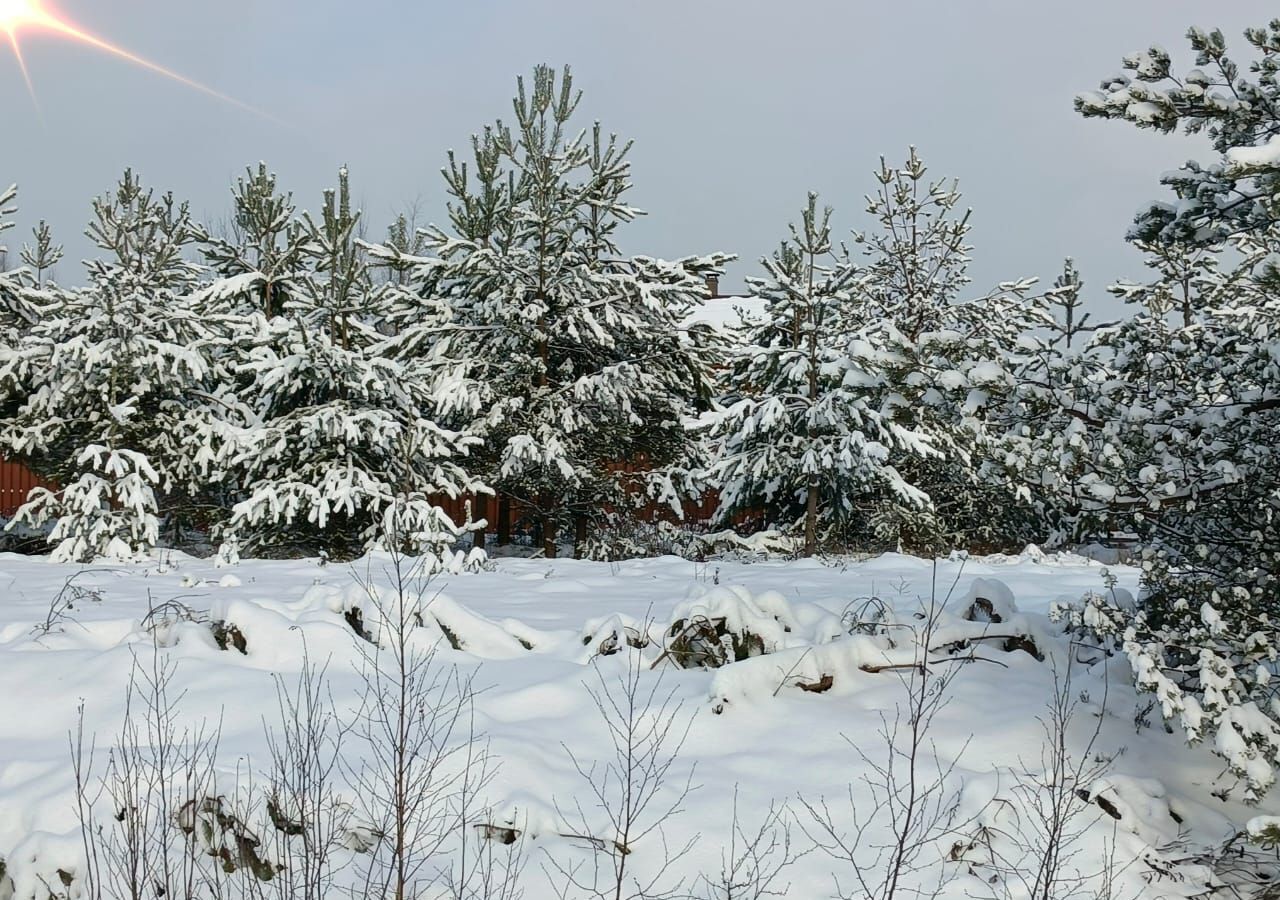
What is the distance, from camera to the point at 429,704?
423 cm

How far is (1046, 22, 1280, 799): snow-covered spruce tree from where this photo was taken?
3.49m

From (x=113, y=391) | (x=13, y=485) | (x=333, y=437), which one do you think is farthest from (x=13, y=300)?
(x=13, y=485)

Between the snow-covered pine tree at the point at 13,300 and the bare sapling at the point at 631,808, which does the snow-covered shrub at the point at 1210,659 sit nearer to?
the bare sapling at the point at 631,808

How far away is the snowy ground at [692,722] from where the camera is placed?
344 cm

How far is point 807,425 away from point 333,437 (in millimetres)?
5311

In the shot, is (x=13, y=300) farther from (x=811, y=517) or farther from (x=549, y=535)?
(x=811, y=517)

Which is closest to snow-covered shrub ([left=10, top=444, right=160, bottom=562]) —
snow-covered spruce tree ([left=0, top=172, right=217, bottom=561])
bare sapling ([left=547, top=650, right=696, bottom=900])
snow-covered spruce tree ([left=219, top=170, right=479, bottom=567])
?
Result: snow-covered spruce tree ([left=0, top=172, right=217, bottom=561])

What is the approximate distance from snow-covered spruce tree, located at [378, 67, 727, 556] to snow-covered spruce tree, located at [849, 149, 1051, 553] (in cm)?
262

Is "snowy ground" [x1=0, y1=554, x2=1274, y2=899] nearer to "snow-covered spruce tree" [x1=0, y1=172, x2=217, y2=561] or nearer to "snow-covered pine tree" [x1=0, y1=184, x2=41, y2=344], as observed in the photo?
"snow-covered spruce tree" [x1=0, y1=172, x2=217, y2=561]

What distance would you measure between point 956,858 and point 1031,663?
173 cm

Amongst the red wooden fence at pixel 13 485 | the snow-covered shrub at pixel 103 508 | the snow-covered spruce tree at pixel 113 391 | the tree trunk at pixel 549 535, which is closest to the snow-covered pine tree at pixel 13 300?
the snow-covered spruce tree at pixel 113 391

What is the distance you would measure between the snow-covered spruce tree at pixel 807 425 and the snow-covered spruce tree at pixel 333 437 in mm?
3366

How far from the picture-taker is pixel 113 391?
10.2m

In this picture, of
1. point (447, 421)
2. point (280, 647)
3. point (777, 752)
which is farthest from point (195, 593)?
point (447, 421)
